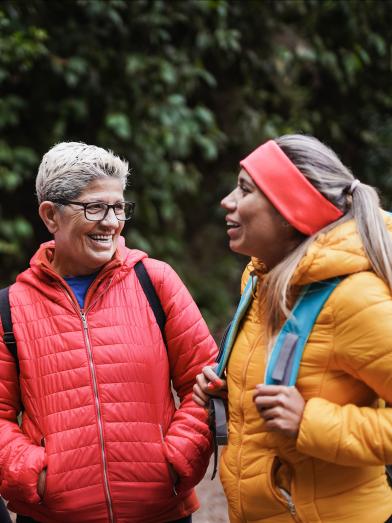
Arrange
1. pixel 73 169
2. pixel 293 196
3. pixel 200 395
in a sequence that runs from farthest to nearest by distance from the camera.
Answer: pixel 73 169 < pixel 200 395 < pixel 293 196

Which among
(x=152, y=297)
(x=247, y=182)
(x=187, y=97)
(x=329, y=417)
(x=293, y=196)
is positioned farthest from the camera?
(x=187, y=97)

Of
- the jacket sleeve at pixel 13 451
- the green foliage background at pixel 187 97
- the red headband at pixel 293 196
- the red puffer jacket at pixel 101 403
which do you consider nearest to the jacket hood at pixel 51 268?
the red puffer jacket at pixel 101 403

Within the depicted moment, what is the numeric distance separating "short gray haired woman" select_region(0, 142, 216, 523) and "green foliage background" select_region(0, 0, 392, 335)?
13.6ft

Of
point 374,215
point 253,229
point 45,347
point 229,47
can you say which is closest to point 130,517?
point 45,347

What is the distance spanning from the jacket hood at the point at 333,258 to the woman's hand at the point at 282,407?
331 mm

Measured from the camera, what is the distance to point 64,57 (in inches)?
290

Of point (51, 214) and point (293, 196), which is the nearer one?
point (293, 196)

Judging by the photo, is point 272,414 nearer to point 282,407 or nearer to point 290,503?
point 282,407

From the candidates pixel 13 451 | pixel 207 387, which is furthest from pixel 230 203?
pixel 13 451

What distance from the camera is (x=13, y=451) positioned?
8.38 feet

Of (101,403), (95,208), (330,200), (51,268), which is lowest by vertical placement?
(101,403)

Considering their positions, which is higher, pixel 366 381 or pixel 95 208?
pixel 95 208

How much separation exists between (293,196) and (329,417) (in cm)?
67

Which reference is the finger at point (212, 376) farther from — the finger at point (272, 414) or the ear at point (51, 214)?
the ear at point (51, 214)
